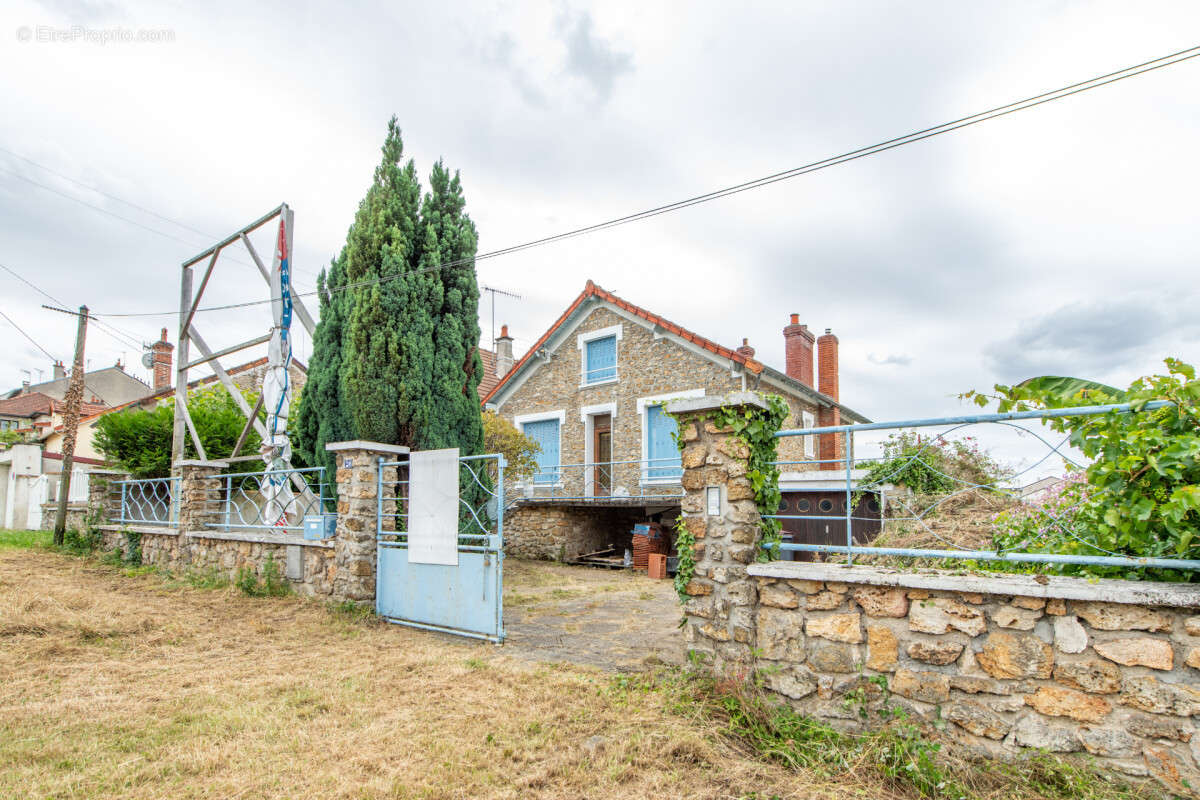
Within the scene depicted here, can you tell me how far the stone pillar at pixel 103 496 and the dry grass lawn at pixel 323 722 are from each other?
6.46m

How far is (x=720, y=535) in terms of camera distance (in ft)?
14.7

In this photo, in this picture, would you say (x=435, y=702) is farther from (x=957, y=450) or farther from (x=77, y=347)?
(x=77, y=347)

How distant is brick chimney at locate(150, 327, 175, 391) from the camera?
2427 centimetres

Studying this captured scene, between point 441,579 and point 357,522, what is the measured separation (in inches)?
50.5

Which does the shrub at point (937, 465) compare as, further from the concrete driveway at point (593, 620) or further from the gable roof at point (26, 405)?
the gable roof at point (26, 405)

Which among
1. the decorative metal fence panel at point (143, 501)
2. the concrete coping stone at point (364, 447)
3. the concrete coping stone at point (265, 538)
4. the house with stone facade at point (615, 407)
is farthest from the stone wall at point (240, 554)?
the house with stone facade at point (615, 407)

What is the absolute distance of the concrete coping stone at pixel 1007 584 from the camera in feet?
9.73

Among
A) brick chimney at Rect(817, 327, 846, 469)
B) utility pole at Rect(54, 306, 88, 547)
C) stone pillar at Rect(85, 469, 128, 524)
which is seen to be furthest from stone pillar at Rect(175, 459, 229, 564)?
brick chimney at Rect(817, 327, 846, 469)

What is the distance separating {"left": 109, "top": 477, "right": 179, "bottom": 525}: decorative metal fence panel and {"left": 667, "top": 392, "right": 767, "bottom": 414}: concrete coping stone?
10047 mm

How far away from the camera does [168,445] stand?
13.2m

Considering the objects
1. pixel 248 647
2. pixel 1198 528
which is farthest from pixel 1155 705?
pixel 248 647

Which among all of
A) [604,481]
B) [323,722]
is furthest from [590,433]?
[323,722]

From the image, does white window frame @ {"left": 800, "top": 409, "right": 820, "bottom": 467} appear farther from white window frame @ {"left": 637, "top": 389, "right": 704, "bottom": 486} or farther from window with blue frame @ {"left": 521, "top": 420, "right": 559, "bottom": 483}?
window with blue frame @ {"left": 521, "top": 420, "right": 559, "bottom": 483}

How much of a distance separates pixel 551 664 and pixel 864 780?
9.06 ft
